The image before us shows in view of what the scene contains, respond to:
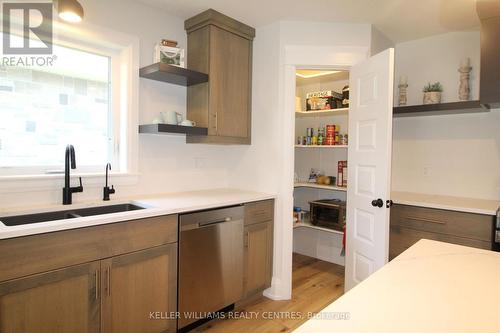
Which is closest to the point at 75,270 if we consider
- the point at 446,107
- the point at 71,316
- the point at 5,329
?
the point at 71,316

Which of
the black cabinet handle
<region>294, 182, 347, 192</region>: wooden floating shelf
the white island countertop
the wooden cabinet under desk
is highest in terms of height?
<region>294, 182, 347, 192</region>: wooden floating shelf

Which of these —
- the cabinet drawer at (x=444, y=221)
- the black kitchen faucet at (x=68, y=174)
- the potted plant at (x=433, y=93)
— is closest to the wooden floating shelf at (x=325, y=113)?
the potted plant at (x=433, y=93)

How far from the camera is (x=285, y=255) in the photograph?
8.84 ft

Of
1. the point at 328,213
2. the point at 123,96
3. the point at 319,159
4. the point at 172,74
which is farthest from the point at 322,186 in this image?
the point at 123,96

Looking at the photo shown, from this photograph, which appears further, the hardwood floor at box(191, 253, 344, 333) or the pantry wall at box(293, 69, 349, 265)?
the pantry wall at box(293, 69, 349, 265)

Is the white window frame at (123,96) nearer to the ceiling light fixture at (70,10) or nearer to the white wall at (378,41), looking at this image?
the ceiling light fixture at (70,10)

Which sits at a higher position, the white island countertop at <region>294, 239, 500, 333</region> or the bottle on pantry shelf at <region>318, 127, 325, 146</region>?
the bottle on pantry shelf at <region>318, 127, 325, 146</region>

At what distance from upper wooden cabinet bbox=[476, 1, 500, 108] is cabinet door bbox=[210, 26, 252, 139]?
1760 millimetres

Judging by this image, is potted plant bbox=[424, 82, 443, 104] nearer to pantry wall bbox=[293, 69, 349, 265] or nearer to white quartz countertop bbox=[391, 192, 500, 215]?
pantry wall bbox=[293, 69, 349, 265]

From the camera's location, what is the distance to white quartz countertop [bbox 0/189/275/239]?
4.56ft

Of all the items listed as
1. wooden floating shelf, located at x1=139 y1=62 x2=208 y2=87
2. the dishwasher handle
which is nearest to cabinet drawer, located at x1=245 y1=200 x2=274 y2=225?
the dishwasher handle

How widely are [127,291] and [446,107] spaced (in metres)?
2.86

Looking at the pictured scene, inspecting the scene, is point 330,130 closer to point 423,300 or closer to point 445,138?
point 445,138

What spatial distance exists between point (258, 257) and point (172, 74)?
1.62 m
